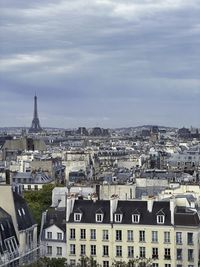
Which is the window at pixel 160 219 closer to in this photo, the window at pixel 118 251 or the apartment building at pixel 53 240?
the window at pixel 118 251

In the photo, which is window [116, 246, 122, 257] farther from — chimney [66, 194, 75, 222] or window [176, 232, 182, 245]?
chimney [66, 194, 75, 222]

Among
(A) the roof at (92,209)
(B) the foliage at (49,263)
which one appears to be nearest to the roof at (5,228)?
(B) the foliage at (49,263)

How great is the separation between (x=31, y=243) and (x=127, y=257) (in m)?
6.41

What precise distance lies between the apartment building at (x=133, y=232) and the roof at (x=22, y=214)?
308 cm

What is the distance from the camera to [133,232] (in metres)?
49.0

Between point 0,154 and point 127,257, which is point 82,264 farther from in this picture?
point 0,154

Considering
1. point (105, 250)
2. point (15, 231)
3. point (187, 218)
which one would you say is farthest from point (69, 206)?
point (187, 218)

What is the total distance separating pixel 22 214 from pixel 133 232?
7406 mm

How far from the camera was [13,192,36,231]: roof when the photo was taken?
46.5m

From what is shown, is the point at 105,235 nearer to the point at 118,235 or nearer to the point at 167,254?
the point at 118,235

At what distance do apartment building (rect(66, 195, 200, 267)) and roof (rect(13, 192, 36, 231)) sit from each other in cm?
308

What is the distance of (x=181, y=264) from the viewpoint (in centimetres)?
4816

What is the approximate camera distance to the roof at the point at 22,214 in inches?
1832

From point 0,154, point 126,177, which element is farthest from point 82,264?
point 0,154
